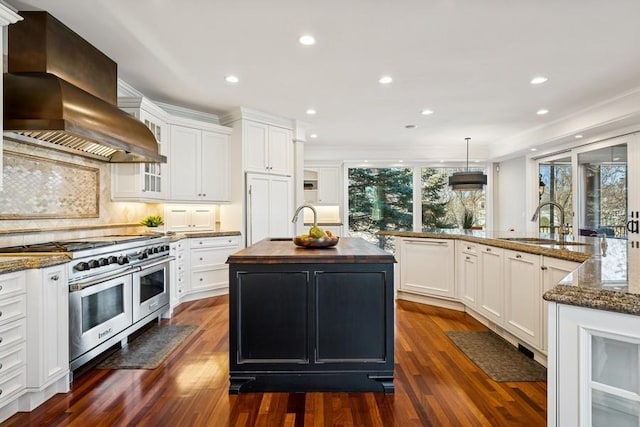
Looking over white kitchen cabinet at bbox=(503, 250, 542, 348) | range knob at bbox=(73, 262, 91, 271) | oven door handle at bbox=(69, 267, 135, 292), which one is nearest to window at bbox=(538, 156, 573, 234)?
white kitchen cabinet at bbox=(503, 250, 542, 348)

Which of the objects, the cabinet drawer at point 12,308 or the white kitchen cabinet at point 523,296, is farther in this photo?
the white kitchen cabinet at point 523,296

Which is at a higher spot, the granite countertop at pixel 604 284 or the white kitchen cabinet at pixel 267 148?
the white kitchen cabinet at pixel 267 148

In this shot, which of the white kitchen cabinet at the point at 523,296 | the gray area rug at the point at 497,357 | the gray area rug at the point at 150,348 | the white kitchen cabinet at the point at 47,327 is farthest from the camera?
the gray area rug at the point at 150,348

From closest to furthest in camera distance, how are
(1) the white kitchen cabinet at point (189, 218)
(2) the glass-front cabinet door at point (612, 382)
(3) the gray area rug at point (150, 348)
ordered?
(2) the glass-front cabinet door at point (612, 382) → (3) the gray area rug at point (150, 348) → (1) the white kitchen cabinet at point (189, 218)

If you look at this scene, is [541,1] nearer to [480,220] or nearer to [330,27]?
[330,27]

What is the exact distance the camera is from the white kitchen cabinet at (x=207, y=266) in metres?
4.60

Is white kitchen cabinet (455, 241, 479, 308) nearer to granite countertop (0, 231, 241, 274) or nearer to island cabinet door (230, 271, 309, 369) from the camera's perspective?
island cabinet door (230, 271, 309, 369)

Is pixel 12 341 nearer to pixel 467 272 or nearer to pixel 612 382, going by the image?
pixel 612 382

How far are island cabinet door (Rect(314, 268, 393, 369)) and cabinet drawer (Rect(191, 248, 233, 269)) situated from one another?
A: 2709mm

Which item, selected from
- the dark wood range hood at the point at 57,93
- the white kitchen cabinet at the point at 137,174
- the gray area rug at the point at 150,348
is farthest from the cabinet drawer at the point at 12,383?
the white kitchen cabinet at the point at 137,174

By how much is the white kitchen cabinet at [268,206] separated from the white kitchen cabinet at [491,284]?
9.34 feet

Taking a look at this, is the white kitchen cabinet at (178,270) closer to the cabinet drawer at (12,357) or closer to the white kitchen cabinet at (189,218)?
the white kitchen cabinet at (189,218)

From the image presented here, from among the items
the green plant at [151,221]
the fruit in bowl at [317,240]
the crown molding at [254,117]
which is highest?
the crown molding at [254,117]

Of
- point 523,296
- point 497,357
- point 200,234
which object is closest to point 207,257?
point 200,234
